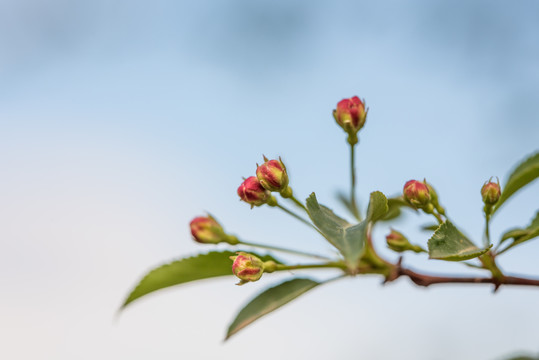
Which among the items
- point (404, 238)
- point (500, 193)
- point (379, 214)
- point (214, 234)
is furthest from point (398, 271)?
point (214, 234)

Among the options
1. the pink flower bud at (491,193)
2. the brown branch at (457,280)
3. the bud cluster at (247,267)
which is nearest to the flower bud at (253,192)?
the bud cluster at (247,267)

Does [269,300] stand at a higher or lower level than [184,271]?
lower

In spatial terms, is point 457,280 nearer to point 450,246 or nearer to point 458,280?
point 458,280

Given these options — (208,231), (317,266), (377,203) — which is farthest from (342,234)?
(208,231)

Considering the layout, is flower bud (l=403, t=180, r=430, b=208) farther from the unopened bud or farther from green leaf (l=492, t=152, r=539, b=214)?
the unopened bud

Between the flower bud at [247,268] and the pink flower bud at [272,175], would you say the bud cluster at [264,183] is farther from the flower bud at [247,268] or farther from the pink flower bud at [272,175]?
the flower bud at [247,268]

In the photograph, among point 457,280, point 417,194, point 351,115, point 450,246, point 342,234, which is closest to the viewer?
point 342,234

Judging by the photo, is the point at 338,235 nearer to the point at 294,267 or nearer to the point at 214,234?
the point at 294,267
